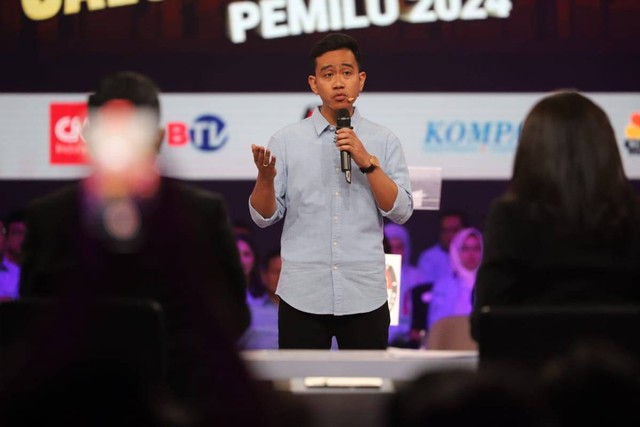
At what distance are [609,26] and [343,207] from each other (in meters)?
4.16

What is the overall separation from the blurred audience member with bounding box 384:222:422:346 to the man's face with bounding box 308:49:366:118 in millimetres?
3096

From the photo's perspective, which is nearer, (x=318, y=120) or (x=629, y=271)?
(x=629, y=271)

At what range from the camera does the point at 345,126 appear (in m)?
2.85

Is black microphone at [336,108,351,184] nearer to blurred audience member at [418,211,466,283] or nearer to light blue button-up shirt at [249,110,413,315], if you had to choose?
light blue button-up shirt at [249,110,413,315]

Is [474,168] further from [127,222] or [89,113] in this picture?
[127,222]

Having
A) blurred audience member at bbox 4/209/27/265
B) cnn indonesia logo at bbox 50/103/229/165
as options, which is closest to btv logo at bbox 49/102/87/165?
cnn indonesia logo at bbox 50/103/229/165

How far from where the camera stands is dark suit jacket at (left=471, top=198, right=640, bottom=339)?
1.81 meters

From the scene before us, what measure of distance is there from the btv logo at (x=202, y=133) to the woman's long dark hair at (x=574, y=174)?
4581 millimetres

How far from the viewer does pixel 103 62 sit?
6.31 m

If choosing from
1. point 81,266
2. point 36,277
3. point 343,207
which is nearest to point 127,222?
point 81,266

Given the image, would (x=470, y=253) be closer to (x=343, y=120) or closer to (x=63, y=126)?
(x=63, y=126)

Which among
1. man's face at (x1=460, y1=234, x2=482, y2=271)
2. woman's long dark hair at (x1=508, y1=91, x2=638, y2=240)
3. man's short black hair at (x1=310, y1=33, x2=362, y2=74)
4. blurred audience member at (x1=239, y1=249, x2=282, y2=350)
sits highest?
man's short black hair at (x1=310, y1=33, x2=362, y2=74)

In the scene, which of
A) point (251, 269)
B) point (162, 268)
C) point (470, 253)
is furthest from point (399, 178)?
point (470, 253)

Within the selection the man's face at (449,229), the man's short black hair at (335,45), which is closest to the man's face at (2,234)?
the man's face at (449,229)
